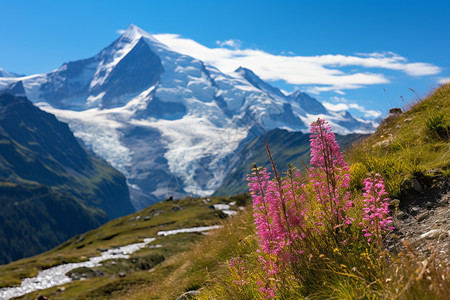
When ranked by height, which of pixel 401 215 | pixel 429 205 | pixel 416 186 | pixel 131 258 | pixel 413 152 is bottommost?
pixel 131 258

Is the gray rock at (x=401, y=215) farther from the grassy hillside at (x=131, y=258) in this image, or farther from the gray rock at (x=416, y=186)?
the grassy hillside at (x=131, y=258)

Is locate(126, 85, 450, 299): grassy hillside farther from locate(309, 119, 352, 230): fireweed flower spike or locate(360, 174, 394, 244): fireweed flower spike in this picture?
locate(309, 119, 352, 230): fireweed flower spike

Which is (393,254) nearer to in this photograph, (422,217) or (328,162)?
(328,162)

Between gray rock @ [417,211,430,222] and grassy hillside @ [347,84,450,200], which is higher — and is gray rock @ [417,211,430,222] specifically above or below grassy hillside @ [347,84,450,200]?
below

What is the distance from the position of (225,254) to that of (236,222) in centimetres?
243

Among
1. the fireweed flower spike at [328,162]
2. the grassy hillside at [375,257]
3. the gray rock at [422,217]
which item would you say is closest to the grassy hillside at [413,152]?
the grassy hillside at [375,257]

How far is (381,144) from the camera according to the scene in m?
12.5

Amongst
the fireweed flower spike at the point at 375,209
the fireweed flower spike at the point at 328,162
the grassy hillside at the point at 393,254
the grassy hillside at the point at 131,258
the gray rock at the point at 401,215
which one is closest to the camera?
the grassy hillside at the point at 393,254

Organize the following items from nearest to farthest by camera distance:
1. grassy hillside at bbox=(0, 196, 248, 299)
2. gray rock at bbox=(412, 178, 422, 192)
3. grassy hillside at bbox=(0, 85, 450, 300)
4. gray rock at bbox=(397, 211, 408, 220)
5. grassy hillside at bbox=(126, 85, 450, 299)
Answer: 1. grassy hillside at bbox=(126, 85, 450, 299)
2. grassy hillside at bbox=(0, 85, 450, 300)
3. gray rock at bbox=(397, 211, 408, 220)
4. gray rock at bbox=(412, 178, 422, 192)
5. grassy hillside at bbox=(0, 196, 248, 299)

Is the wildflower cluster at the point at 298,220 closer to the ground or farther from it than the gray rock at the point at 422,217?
farther from it

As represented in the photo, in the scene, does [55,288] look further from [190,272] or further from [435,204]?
[435,204]

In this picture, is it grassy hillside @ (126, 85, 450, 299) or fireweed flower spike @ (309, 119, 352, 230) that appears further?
fireweed flower spike @ (309, 119, 352, 230)

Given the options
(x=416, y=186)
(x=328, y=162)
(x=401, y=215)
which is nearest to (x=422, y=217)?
(x=401, y=215)

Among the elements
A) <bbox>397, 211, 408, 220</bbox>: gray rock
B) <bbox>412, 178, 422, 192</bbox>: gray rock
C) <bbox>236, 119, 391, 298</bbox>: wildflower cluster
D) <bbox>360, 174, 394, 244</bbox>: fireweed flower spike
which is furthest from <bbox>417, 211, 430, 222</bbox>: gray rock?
<bbox>236, 119, 391, 298</bbox>: wildflower cluster
